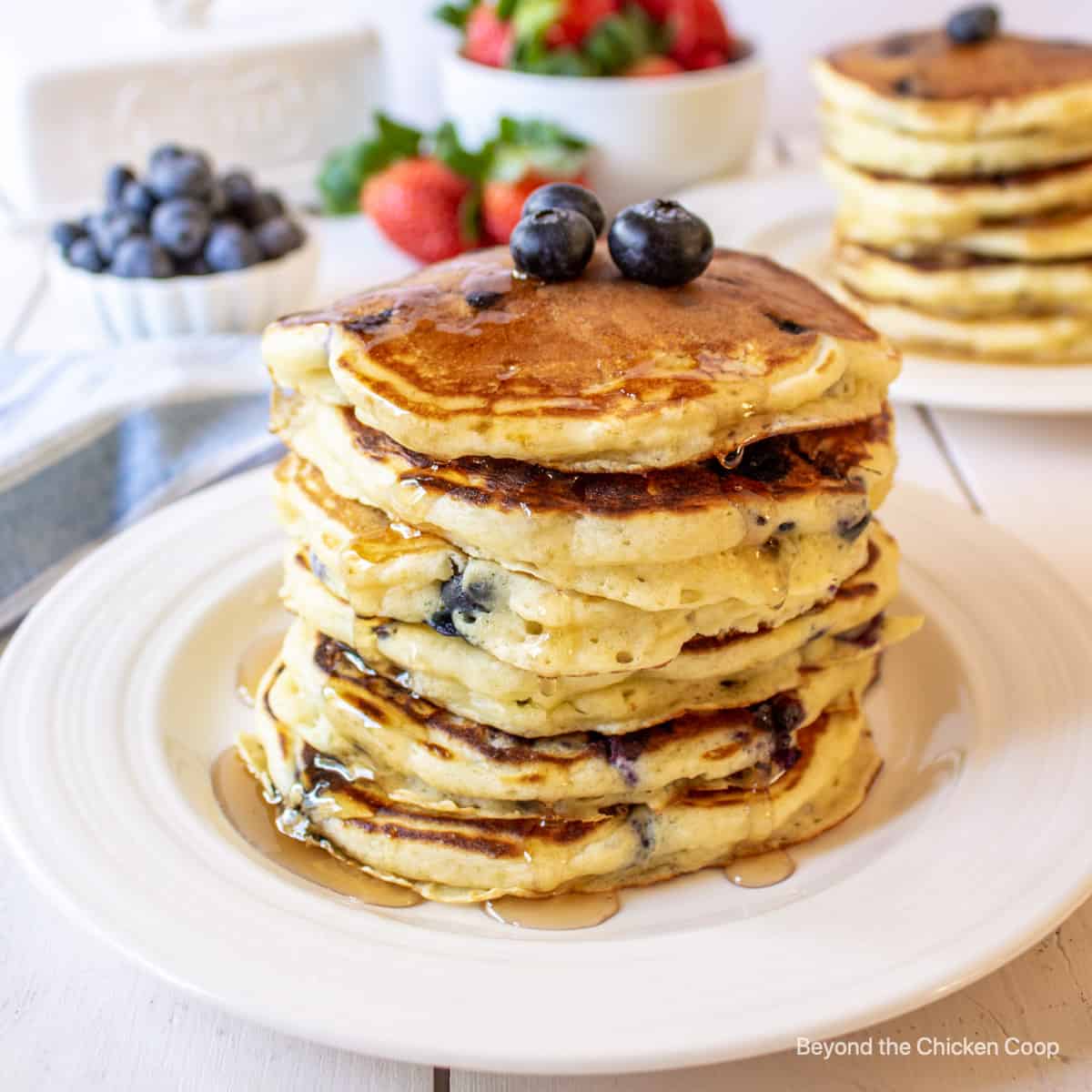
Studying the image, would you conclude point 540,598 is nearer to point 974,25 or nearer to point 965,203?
point 965,203

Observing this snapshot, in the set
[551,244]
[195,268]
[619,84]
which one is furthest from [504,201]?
[551,244]

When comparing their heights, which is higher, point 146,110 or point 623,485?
point 623,485

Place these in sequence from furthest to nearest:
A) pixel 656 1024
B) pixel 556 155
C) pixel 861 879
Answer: pixel 556 155 → pixel 861 879 → pixel 656 1024

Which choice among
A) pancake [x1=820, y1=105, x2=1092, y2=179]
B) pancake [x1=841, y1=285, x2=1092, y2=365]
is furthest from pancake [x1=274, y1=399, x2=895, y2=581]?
pancake [x1=820, y1=105, x2=1092, y2=179]

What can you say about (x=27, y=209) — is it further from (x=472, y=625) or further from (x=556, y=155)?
(x=472, y=625)

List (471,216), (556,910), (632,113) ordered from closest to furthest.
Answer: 1. (556,910)
2. (471,216)
3. (632,113)

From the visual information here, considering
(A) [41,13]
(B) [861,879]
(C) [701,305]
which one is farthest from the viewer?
(A) [41,13]

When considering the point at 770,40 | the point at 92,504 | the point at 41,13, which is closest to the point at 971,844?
the point at 92,504

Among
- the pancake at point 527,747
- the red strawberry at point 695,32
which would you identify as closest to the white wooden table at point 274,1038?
the pancake at point 527,747
